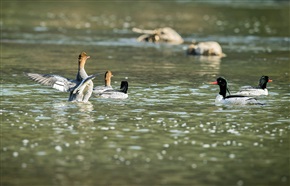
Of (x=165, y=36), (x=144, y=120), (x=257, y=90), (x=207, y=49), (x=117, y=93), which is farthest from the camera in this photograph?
(x=165, y=36)

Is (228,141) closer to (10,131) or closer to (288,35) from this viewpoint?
(10,131)

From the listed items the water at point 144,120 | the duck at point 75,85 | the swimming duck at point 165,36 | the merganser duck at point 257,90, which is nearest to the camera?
the water at point 144,120

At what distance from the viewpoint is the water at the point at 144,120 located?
1788 cm

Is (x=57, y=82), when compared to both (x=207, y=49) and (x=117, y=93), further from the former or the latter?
(x=207, y=49)

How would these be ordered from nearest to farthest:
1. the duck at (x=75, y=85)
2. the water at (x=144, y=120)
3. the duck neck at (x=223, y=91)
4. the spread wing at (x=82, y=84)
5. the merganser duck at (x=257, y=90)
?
1. the water at (x=144, y=120)
2. the spread wing at (x=82, y=84)
3. the duck at (x=75, y=85)
4. the duck neck at (x=223, y=91)
5. the merganser duck at (x=257, y=90)

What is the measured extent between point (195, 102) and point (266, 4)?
6717 centimetres

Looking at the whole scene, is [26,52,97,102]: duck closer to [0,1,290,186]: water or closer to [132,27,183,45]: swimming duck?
[0,1,290,186]: water

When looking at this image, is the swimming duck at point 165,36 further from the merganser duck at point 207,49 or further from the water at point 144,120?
the merganser duck at point 207,49

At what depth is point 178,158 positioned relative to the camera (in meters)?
19.1

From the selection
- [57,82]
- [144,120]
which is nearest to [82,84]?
[57,82]

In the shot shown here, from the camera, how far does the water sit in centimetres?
1788

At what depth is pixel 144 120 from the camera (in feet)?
78.6

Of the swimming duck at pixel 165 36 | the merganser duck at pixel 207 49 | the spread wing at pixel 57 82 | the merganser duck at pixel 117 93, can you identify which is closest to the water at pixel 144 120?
the merganser duck at pixel 117 93

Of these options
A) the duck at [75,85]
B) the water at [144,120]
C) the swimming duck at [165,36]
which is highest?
the swimming duck at [165,36]
